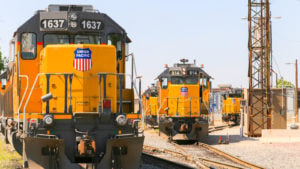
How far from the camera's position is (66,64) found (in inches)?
400

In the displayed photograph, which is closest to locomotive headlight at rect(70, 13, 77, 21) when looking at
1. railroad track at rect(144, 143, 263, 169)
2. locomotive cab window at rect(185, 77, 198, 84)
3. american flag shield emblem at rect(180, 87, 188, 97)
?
railroad track at rect(144, 143, 263, 169)

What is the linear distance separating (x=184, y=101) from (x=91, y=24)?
11.9 metres

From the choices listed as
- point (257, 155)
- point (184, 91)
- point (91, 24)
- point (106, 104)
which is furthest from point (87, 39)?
point (184, 91)

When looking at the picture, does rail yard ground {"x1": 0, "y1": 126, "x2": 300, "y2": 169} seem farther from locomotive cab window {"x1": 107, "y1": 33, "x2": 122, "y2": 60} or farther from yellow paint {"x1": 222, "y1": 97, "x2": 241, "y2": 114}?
yellow paint {"x1": 222, "y1": 97, "x2": 241, "y2": 114}

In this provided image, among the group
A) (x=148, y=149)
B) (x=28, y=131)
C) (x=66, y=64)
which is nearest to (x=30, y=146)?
(x=28, y=131)

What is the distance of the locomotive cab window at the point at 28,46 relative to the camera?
10.8 meters

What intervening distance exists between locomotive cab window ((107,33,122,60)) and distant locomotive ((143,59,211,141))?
997 cm

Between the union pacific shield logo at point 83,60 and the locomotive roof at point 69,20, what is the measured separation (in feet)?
2.41

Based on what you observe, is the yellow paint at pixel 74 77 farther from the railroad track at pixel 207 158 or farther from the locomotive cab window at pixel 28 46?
the railroad track at pixel 207 158

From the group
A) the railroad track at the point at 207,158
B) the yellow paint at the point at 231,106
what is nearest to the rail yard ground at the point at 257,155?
the railroad track at the point at 207,158

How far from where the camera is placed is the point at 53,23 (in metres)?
10.6

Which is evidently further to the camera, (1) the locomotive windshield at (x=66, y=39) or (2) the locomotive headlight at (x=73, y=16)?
(1) the locomotive windshield at (x=66, y=39)

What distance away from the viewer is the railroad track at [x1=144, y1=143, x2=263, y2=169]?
43.6 ft

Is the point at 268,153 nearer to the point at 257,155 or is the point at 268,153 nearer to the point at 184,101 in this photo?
the point at 257,155
